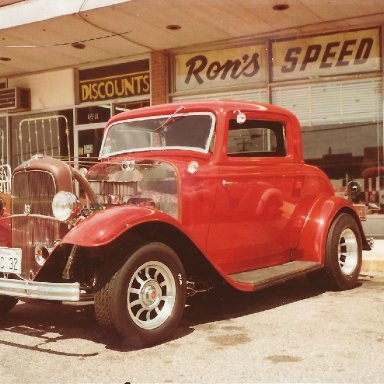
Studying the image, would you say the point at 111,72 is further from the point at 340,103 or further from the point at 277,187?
the point at 277,187

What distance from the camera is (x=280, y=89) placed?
35.3ft

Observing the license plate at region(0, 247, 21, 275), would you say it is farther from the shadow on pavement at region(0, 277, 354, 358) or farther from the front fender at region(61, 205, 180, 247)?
the front fender at region(61, 205, 180, 247)

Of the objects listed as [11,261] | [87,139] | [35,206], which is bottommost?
[11,261]

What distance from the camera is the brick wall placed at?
38.4 ft

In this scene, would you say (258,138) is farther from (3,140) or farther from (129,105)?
(3,140)

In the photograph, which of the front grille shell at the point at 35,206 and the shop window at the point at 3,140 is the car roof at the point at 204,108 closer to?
the front grille shell at the point at 35,206

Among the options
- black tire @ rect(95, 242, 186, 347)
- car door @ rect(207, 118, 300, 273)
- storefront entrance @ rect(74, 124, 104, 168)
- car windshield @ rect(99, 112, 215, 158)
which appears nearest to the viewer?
black tire @ rect(95, 242, 186, 347)

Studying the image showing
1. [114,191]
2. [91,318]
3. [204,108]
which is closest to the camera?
[114,191]

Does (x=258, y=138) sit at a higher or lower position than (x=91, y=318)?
higher

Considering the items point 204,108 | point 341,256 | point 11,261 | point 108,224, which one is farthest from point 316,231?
point 11,261

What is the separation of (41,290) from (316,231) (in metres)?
2.79

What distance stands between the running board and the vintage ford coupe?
12mm

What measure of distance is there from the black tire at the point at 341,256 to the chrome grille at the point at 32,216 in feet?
8.72

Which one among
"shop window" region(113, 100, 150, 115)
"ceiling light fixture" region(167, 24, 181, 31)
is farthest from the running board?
"shop window" region(113, 100, 150, 115)
